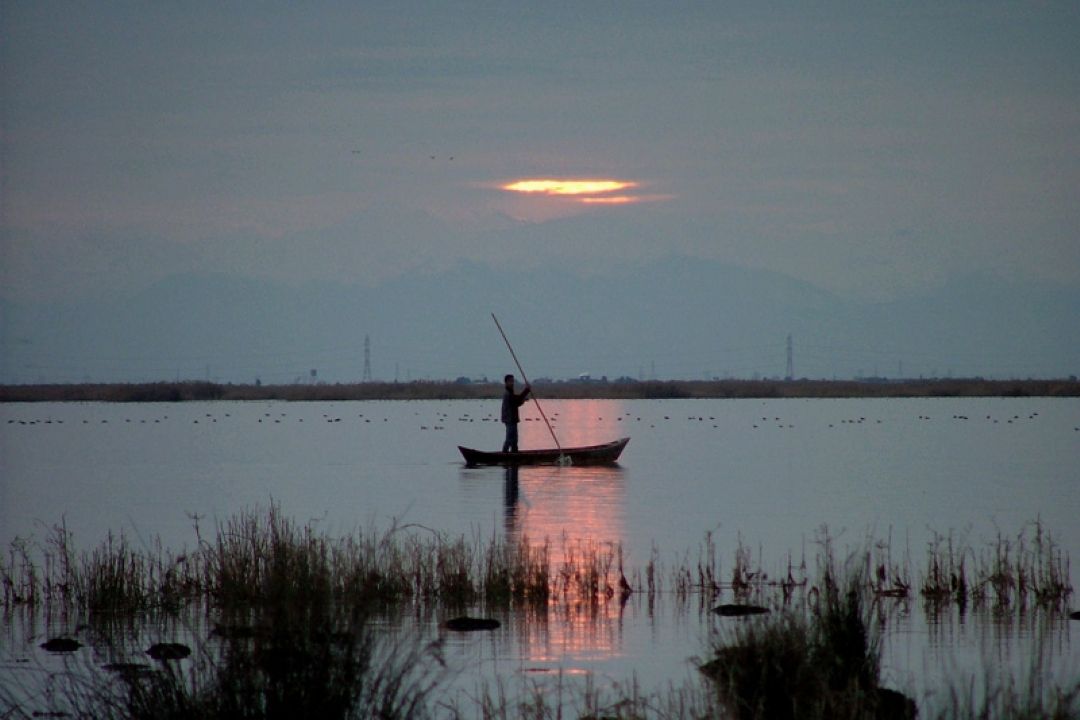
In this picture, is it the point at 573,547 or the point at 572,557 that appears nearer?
the point at 572,557

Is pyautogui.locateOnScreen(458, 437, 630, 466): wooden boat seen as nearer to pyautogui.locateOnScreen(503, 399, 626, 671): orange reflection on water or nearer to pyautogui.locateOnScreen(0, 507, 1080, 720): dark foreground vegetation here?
pyautogui.locateOnScreen(503, 399, 626, 671): orange reflection on water

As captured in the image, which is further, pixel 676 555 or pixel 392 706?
pixel 676 555

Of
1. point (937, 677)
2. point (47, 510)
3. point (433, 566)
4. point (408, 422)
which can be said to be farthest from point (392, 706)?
point (408, 422)

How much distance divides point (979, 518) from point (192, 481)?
834 inches

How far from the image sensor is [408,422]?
8619 cm

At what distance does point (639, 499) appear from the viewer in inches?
1225

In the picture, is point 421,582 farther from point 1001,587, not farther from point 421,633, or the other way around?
point 1001,587

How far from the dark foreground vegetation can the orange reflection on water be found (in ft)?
0.37

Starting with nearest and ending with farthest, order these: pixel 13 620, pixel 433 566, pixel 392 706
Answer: pixel 392 706, pixel 13 620, pixel 433 566

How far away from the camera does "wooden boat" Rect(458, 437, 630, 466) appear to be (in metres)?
36.9

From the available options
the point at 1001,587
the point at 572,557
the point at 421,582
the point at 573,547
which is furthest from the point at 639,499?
the point at 1001,587

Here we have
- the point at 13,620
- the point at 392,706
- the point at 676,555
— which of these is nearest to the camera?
the point at 392,706

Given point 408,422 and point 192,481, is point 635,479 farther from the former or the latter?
point 408,422

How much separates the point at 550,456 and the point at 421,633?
24761 mm
